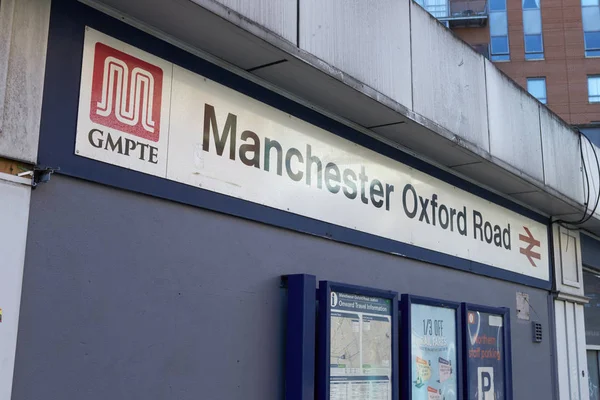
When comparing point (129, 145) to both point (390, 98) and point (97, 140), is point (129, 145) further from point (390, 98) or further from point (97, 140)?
point (390, 98)

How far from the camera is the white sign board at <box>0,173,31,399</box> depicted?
291 centimetres

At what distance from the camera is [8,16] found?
3.08m

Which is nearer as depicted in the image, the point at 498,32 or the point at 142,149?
the point at 142,149

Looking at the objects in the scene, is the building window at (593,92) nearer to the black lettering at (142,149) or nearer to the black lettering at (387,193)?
the black lettering at (387,193)

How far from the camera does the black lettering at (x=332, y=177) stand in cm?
485

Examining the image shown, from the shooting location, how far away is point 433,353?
5.50 metres

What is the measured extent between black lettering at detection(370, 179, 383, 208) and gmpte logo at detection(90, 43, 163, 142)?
6.80ft

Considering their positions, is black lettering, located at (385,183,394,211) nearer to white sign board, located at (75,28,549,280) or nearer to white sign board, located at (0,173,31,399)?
white sign board, located at (75,28,549,280)

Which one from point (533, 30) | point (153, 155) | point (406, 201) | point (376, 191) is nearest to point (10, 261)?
point (153, 155)

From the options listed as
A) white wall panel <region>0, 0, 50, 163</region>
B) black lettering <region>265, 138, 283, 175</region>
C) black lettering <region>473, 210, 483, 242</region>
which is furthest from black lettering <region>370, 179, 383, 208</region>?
white wall panel <region>0, 0, 50, 163</region>

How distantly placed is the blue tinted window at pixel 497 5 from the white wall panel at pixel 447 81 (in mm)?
32723

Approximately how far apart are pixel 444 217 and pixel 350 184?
4.81ft

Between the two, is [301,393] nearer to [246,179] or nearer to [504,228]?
[246,179]

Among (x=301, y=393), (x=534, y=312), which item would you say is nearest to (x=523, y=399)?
(x=534, y=312)
